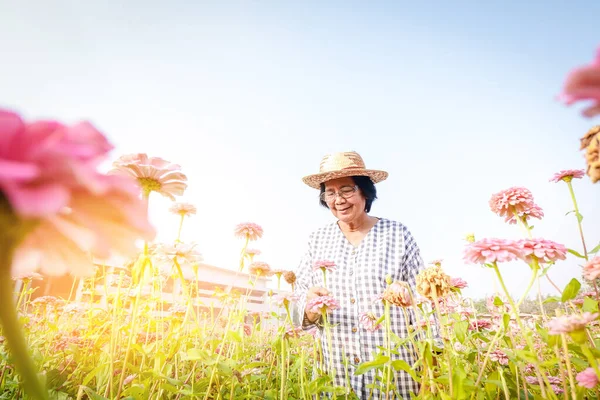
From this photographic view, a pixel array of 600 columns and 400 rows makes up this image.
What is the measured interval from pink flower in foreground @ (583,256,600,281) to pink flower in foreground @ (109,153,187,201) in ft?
4.04

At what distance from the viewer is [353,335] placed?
2201mm

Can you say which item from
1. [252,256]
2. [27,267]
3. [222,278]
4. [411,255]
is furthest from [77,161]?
[222,278]

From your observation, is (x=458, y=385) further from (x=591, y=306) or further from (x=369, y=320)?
(x=369, y=320)

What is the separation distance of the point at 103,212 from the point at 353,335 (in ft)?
7.11

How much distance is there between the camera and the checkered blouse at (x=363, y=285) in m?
2.13

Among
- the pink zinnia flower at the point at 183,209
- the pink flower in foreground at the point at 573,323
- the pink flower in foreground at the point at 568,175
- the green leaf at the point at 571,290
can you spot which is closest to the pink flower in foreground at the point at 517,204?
the pink flower in foreground at the point at 568,175

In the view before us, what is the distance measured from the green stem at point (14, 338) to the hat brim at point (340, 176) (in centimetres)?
233

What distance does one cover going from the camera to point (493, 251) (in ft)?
3.29

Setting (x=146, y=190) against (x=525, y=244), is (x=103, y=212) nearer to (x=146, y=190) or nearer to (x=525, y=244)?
(x=146, y=190)

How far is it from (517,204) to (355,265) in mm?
1118

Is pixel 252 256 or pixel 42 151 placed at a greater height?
pixel 252 256

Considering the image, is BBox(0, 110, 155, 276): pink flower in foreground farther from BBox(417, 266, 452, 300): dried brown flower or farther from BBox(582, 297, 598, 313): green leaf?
BBox(582, 297, 598, 313): green leaf

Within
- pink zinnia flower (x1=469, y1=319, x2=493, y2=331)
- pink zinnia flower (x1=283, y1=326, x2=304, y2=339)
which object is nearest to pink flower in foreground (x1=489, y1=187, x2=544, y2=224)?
pink zinnia flower (x1=469, y1=319, x2=493, y2=331)

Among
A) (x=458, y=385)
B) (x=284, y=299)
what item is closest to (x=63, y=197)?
(x=458, y=385)
